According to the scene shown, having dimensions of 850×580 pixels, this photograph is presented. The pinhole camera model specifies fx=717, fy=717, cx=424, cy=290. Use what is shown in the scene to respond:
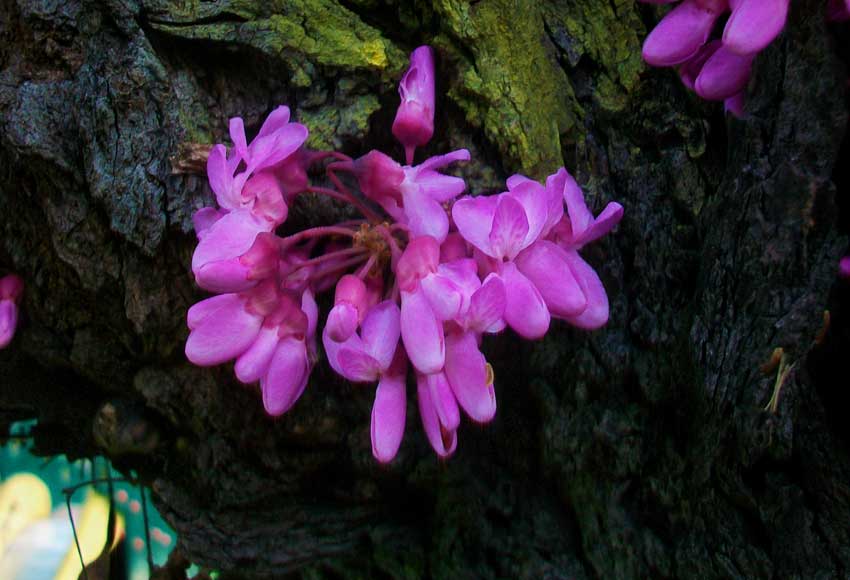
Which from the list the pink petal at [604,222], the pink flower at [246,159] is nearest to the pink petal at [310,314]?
the pink flower at [246,159]

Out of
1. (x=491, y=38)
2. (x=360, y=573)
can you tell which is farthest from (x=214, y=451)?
(x=491, y=38)

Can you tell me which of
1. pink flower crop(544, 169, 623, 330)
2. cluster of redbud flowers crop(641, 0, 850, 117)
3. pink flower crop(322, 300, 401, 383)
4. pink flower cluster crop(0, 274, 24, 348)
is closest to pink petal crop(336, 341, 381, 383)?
pink flower crop(322, 300, 401, 383)

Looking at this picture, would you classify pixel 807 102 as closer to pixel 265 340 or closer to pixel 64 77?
pixel 265 340

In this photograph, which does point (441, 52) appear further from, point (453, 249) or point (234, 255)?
point (234, 255)

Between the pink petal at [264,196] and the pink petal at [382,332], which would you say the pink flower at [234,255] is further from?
the pink petal at [382,332]

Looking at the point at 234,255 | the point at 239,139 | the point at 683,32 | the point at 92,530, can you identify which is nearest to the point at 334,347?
the point at 234,255

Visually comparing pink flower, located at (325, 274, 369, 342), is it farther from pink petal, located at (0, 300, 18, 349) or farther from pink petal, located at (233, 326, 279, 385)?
Answer: pink petal, located at (0, 300, 18, 349)
